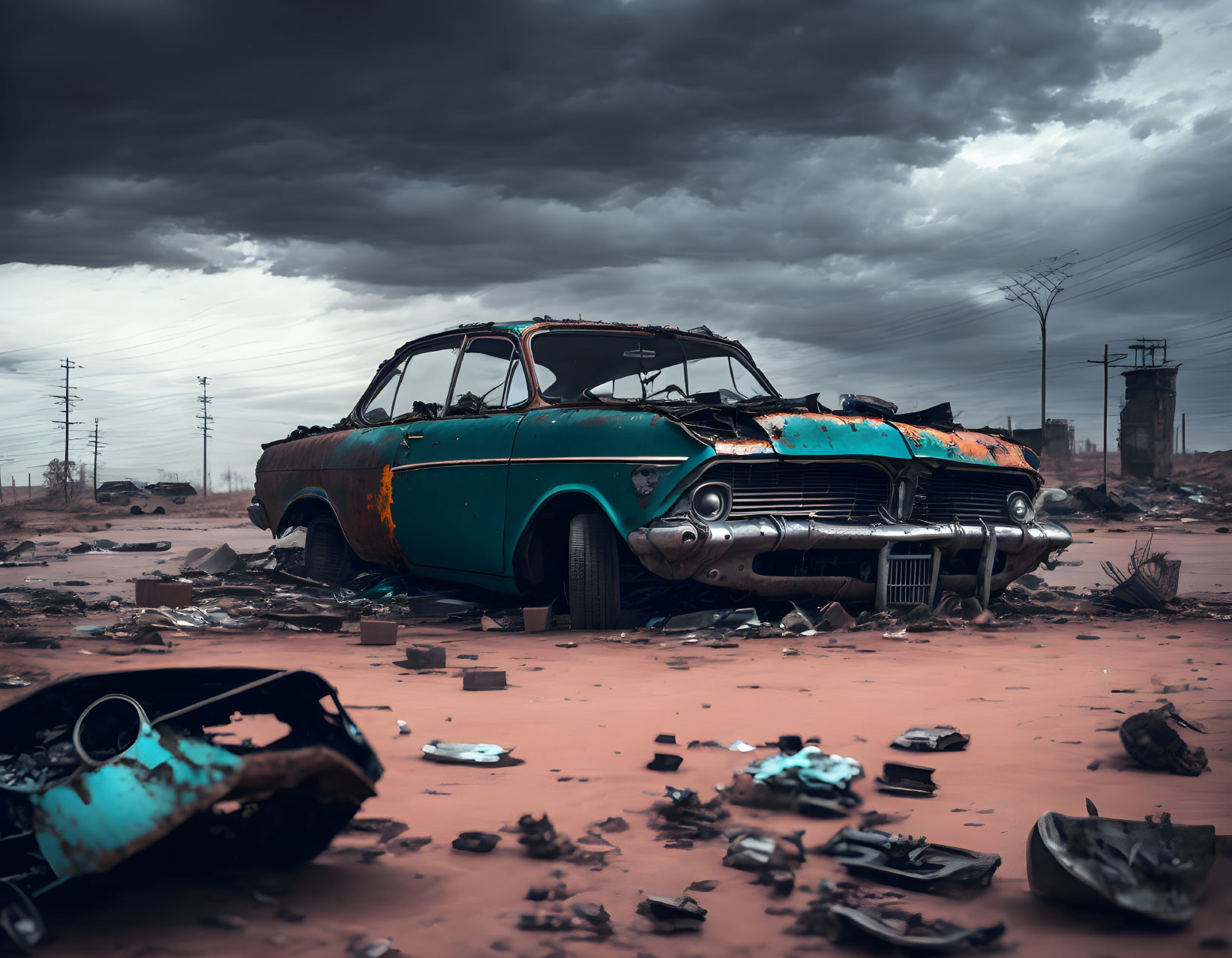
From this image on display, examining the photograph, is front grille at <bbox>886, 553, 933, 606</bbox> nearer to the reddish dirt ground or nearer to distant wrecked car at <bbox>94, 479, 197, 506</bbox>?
the reddish dirt ground

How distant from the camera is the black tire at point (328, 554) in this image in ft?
28.7

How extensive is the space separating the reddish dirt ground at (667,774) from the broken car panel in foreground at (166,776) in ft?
0.34

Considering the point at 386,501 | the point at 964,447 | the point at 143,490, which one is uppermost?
the point at 964,447

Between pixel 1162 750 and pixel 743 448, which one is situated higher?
pixel 743 448

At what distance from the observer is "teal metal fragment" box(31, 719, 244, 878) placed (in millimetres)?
1970

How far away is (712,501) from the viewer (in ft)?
19.2

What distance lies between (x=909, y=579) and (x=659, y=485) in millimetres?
1816

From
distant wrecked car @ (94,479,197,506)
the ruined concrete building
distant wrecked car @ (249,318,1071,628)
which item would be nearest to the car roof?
distant wrecked car @ (249,318,1071,628)

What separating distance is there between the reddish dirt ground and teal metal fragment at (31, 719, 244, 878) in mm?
161

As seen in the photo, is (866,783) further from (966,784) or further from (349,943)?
(349,943)

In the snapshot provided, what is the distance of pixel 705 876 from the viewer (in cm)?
235

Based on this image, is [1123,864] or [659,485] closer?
[1123,864]

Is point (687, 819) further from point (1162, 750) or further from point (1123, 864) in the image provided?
point (1162, 750)

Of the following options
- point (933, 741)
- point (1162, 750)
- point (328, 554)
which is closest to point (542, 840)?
point (933, 741)
